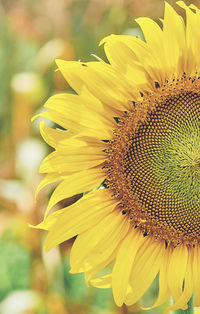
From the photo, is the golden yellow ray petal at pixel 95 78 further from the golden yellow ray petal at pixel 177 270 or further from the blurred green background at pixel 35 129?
the blurred green background at pixel 35 129

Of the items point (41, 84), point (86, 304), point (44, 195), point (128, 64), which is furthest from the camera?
point (41, 84)

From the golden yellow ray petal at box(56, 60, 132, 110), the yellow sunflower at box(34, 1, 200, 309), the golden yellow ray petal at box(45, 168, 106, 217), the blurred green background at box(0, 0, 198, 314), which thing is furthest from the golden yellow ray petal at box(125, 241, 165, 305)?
the blurred green background at box(0, 0, 198, 314)

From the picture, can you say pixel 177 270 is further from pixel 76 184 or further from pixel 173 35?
pixel 173 35

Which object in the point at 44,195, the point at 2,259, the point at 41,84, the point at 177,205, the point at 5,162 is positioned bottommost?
the point at 177,205

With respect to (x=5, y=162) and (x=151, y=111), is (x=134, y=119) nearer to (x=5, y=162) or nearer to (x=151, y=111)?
(x=151, y=111)

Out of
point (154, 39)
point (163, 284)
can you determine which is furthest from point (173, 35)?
point (163, 284)

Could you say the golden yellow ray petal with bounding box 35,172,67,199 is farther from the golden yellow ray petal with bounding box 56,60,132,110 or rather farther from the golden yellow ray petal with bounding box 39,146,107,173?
the golden yellow ray petal with bounding box 56,60,132,110

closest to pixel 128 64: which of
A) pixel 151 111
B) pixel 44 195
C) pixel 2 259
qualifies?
pixel 151 111
